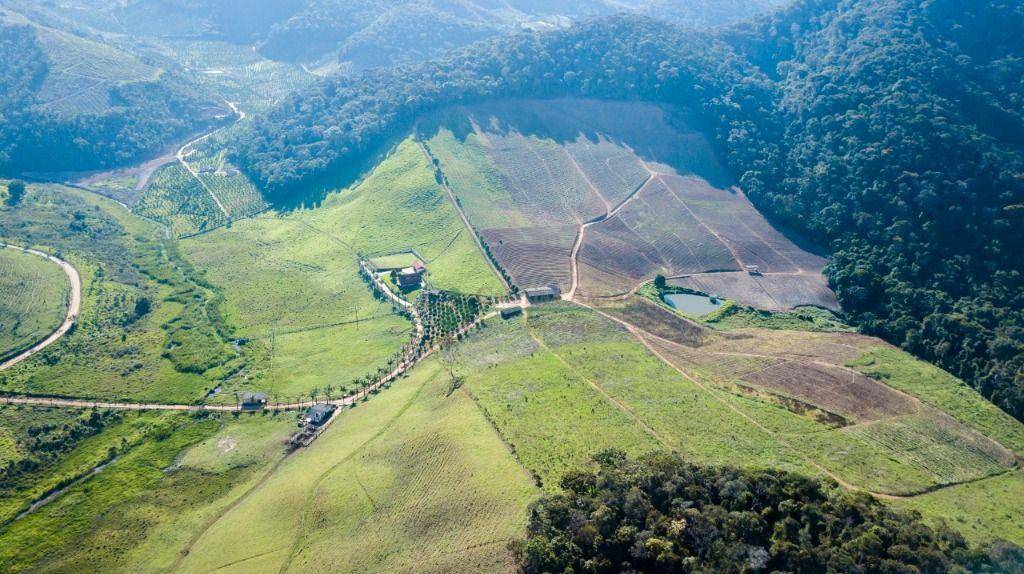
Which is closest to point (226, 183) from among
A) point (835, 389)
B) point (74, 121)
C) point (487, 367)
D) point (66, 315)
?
point (74, 121)

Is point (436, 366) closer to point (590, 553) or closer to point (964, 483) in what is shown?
point (590, 553)

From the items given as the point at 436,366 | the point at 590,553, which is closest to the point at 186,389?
the point at 436,366

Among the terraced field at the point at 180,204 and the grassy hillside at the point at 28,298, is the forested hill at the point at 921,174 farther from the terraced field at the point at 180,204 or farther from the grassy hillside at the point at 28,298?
the grassy hillside at the point at 28,298

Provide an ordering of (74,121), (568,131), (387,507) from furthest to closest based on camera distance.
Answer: (74,121)
(568,131)
(387,507)

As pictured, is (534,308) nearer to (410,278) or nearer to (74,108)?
(410,278)

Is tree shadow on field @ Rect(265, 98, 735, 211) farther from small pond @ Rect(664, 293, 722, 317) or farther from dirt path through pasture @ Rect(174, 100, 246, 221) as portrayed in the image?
small pond @ Rect(664, 293, 722, 317)

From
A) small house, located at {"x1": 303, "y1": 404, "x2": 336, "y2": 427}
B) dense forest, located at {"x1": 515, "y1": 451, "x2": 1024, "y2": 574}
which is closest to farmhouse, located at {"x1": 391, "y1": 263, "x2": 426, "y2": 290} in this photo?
small house, located at {"x1": 303, "y1": 404, "x2": 336, "y2": 427}
